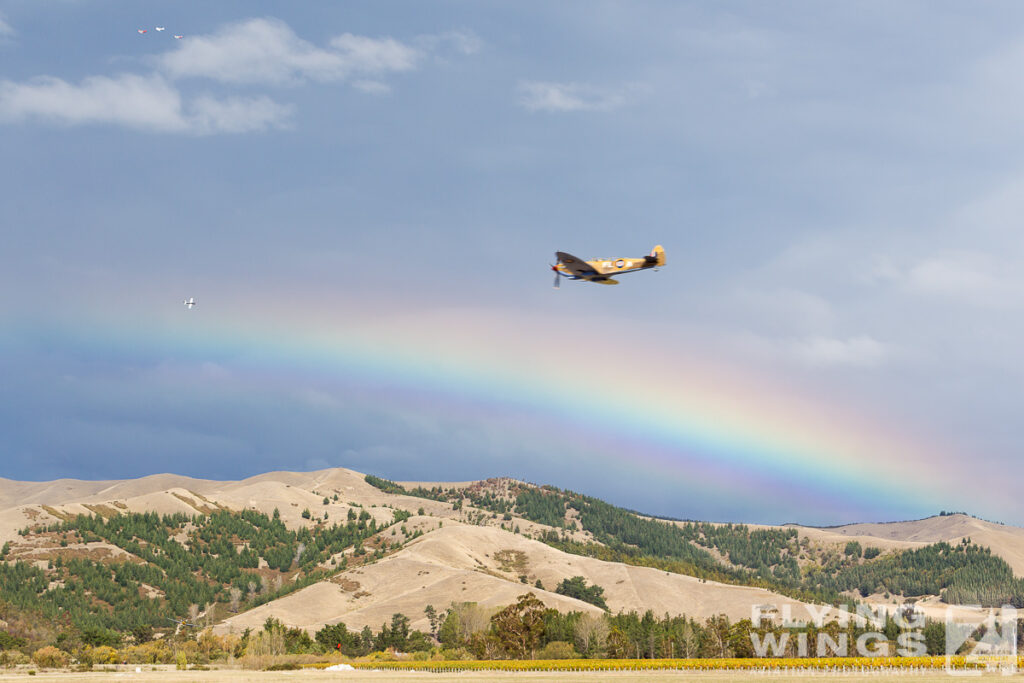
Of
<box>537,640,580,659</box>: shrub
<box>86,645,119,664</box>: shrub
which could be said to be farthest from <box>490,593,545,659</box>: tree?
<box>86,645,119,664</box>: shrub

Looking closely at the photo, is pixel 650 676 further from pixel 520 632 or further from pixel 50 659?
pixel 50 659

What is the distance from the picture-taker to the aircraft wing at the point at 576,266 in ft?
344

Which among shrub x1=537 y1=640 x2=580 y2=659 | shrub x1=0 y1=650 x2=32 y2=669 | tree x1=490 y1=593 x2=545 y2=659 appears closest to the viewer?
shrub x1=0 y1=650 x2=32 y2=669

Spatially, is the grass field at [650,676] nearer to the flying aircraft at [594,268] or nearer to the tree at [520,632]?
the tree at [520,632]

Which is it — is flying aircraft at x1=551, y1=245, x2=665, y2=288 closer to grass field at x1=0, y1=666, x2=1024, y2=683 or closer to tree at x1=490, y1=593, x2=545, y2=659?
grass field at x1=0, y1=666, x2=1024, y2=683

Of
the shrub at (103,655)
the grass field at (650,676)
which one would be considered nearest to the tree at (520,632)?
the grass field at (650,676)

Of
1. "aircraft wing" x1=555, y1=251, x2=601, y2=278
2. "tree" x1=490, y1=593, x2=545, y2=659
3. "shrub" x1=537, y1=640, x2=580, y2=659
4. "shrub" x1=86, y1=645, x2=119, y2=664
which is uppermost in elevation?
"aircraft wing" x1=555, y1=251, x2=601, y2=278

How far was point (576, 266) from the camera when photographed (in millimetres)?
106250

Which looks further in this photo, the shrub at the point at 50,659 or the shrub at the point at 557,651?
the shrub at the point at 557,651

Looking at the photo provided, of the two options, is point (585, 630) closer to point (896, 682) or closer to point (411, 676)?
point (411, 676)

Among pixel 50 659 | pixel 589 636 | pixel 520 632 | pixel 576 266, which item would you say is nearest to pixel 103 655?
pixel 50 659

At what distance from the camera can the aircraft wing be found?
105m

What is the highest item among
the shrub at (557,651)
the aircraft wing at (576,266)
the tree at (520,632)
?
the aircraft wing at (576,266)

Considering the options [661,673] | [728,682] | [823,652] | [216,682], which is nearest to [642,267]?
[728,682]
